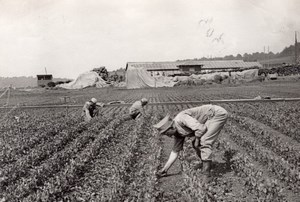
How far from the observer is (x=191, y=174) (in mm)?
5242

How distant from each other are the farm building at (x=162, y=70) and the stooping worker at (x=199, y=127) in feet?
100

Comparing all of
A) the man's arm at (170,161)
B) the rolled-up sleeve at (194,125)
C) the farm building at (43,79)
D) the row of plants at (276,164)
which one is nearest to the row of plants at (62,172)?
the man's arm at (170,161)

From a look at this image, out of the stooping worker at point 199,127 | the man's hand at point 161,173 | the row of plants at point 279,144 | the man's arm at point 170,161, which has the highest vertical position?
the stooping worker at point 199,127

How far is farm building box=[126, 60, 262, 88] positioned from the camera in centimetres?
3684

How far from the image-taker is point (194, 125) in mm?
5180

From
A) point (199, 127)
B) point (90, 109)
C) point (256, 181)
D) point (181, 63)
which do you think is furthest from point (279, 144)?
point (181, 63)

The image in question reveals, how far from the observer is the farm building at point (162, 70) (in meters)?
36.8

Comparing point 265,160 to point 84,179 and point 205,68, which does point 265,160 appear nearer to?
point 84,179

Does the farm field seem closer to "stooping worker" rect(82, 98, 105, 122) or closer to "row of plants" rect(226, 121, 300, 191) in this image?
"row of plants" rect(226, 121, 300, 191)

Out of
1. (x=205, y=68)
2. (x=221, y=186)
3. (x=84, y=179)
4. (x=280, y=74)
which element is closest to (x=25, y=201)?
(x=84, y=179)

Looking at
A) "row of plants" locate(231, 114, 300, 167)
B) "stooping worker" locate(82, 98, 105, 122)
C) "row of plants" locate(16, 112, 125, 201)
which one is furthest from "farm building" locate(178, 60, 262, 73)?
"row of plants" locate(16, 112, 125, 201)

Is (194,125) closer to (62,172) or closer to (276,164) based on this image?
(276,164)

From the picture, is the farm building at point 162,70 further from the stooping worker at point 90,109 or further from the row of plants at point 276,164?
the row of plants at point 276,164

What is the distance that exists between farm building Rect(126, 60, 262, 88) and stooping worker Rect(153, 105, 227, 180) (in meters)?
30.6
